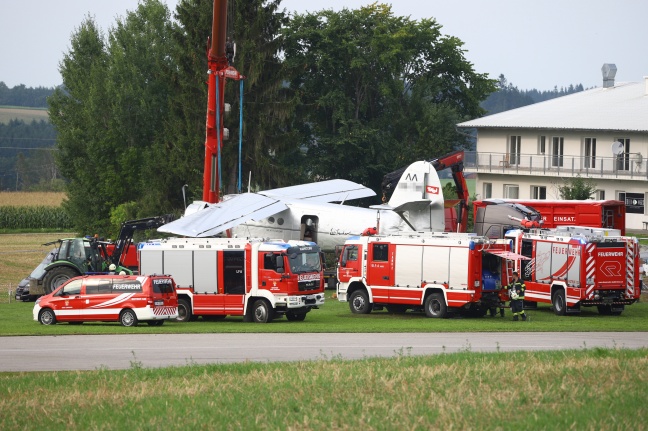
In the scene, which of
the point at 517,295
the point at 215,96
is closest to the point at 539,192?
the point at 215,96

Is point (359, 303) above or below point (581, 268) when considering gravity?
below

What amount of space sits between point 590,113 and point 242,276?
44798 millimetres

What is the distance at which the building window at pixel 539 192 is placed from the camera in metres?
70.5

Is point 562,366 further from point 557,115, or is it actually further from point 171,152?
point 557,115

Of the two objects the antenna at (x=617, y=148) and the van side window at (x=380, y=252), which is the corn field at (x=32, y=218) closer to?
the antenna at (x=617, y=148)

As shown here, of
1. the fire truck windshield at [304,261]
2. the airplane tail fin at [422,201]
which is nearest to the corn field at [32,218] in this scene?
the airplane tail fin at [422,201]

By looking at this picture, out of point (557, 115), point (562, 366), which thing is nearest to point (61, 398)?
point (562, 366)

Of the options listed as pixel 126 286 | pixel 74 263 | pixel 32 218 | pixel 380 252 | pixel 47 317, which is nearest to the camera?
pixel 126 286

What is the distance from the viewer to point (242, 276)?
33.4 m

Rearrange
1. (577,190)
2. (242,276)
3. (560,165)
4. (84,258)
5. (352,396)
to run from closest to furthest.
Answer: (352,396) < (242,276) < (84,258) < (577,190) < (560,165)

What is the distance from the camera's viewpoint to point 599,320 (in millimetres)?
33688

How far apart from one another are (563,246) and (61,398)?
2243 centimetres

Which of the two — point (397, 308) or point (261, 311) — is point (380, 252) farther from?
point (261, 311)

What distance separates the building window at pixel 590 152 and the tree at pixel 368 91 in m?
12.9
